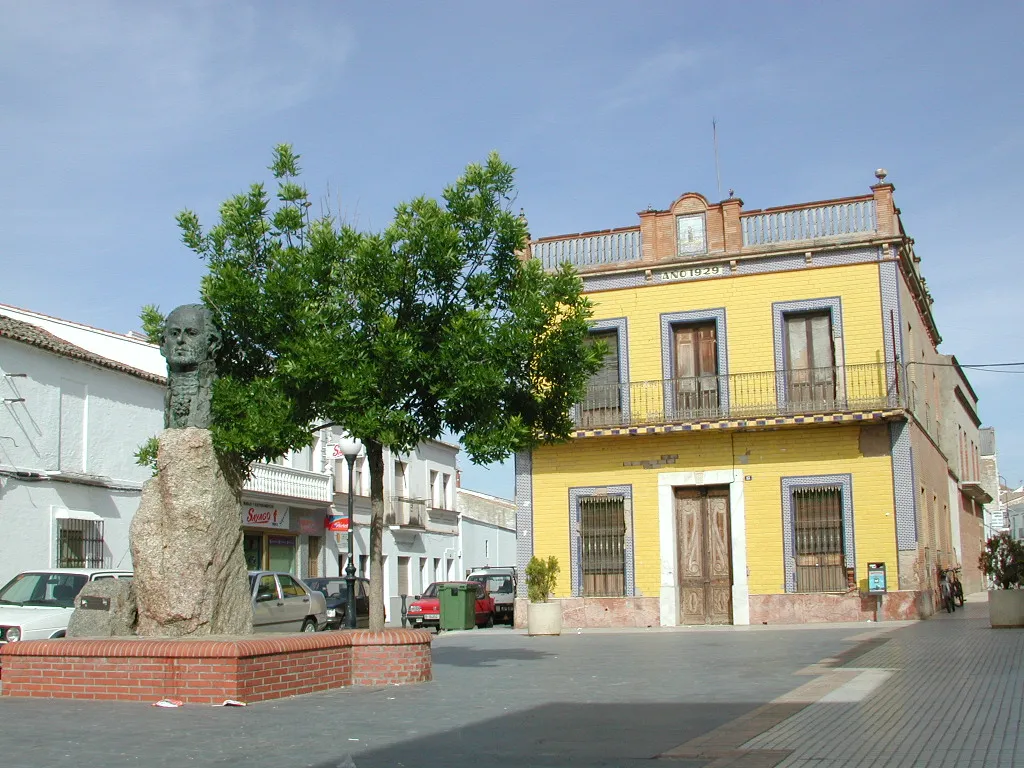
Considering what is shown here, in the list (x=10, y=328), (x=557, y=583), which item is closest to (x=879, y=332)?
(x=557, y=583)

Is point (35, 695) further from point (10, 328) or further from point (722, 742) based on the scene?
point (10, 328)

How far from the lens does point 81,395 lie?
78.2ft

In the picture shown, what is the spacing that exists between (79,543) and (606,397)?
11571 millimetres

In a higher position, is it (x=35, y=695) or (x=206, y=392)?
(x=206, y=392)

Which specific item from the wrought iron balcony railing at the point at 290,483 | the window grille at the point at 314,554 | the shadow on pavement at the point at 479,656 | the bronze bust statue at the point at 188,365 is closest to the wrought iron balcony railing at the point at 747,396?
the shadow on pavement at the point at 479,656

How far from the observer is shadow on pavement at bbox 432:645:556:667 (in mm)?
15594

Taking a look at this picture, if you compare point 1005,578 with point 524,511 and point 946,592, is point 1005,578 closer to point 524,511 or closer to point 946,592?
point 946,592

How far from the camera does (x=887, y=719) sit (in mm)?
8844

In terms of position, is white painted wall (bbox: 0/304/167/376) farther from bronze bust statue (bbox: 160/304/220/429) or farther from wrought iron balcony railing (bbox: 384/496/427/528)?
bronze bust statue (bbox: 160/304/220/429)

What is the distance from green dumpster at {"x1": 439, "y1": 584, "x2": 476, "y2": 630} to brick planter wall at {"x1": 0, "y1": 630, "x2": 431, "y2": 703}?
16.6 metres

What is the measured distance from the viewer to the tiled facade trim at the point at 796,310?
24266 millimetres

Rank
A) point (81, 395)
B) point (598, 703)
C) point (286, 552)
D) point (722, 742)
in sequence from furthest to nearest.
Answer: point (286, 552) < point (81, 395) < point (598, 703) < point (722, 742)

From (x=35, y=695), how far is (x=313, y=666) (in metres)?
2.56

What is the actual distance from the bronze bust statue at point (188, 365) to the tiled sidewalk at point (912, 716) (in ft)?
21.2
